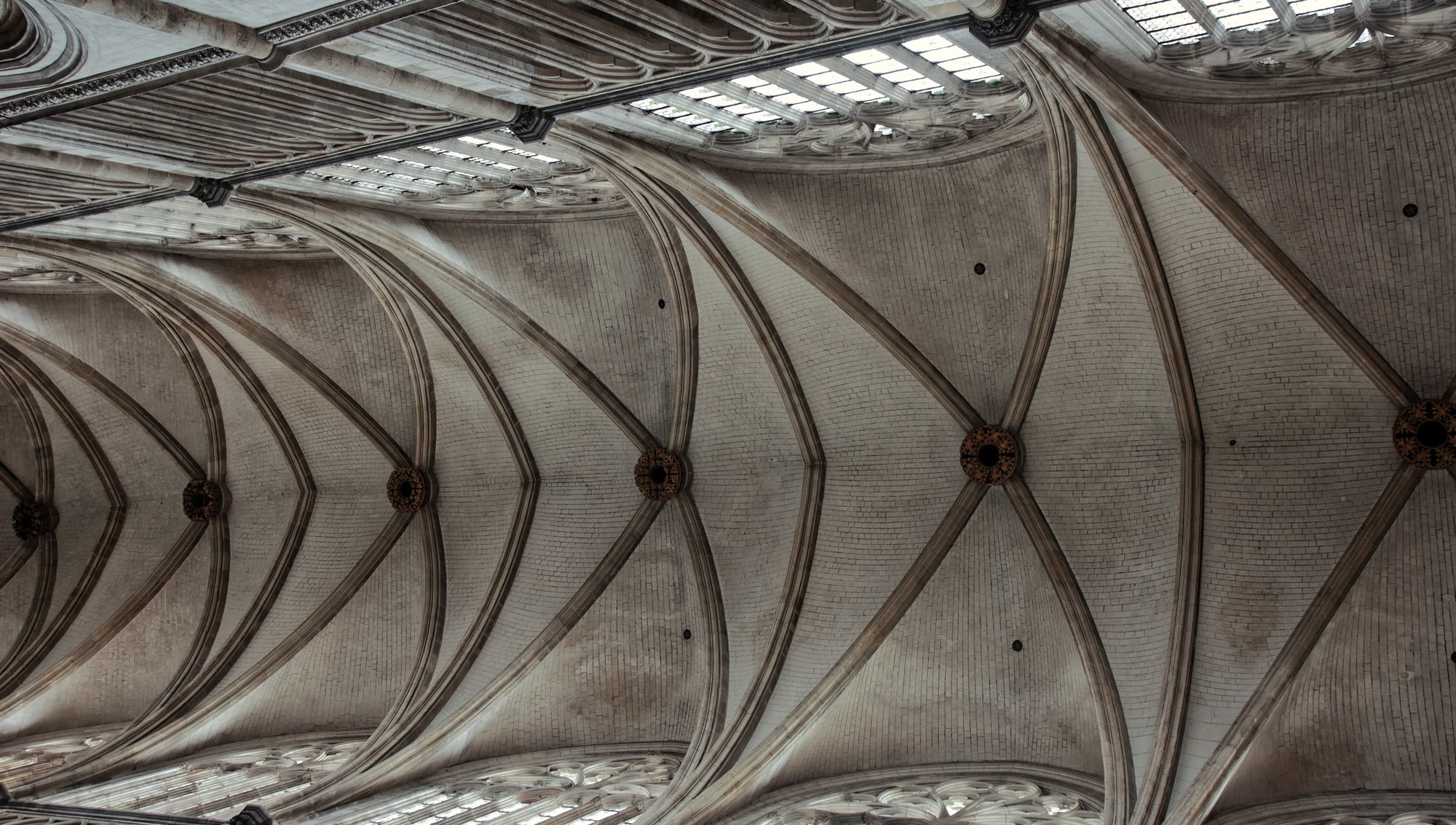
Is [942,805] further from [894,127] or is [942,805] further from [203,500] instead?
[203,500]

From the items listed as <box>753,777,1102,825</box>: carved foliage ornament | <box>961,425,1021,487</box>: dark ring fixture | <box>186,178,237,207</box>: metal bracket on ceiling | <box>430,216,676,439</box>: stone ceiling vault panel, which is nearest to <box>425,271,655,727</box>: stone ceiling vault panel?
<box>430,216,676,439</box>: stone ceiling vault panel

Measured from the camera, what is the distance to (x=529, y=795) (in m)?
17.1

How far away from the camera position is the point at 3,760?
67.2 ft

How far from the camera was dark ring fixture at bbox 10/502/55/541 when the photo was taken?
24.2m

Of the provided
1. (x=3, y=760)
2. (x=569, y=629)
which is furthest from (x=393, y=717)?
(x=3, y=760)

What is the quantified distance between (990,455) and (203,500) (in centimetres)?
1555

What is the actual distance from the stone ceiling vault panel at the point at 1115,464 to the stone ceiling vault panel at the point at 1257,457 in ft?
1.89

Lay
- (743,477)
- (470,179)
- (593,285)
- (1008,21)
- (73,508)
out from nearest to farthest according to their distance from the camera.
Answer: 1. (1008,21)
2. (470,179)
3. (593,285)
4. (743,477)
5. (73,508)

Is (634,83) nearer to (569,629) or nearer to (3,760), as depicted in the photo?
(569,629)

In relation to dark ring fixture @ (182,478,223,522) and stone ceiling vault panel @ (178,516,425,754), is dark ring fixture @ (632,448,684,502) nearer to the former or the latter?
stone ceiling vault panel @ (178,516,425,754)

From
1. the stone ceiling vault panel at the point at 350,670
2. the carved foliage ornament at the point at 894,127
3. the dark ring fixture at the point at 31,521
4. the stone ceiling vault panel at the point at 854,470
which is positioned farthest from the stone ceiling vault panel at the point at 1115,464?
the dark ring fixture at the point at 31,521

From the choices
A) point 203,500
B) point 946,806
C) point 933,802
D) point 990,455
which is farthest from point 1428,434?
point 203,500

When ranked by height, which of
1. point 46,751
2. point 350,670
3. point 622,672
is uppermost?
point 350,670

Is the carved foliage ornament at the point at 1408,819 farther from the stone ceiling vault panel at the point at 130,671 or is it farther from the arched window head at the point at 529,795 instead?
the stone ceiling vault panel at the point at 130,671
